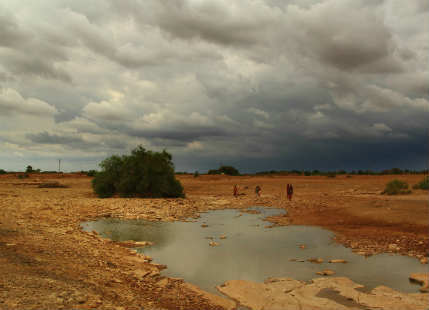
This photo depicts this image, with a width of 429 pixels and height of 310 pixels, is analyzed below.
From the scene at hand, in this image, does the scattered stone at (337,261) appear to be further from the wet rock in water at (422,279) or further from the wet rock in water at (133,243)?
the wet rock in water at (133,243)

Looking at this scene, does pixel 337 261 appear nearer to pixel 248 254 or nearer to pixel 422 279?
pixel 422 279

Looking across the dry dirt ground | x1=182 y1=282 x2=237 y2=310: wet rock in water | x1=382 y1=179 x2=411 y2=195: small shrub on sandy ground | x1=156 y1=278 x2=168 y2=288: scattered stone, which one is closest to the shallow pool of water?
x1=182 y1=282 x2=237 y2=310: wet rock in water

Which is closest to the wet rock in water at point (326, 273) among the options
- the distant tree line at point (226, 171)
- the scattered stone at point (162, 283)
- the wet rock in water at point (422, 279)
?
the wet rock in water at point (422, 279)

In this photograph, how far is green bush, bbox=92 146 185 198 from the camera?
29.1 m

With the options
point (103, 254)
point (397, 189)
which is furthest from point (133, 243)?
point (397, 189)

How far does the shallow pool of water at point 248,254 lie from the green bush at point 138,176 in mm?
12072

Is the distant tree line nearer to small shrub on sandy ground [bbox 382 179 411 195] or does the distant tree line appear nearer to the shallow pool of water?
small shrub on sandy ground [bbox 382 179 411 195]

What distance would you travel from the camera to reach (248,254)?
10.9 meters

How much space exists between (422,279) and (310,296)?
3210mm

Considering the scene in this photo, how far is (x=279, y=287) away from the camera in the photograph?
7598 millimetres

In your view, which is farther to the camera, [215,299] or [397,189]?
[397,189]

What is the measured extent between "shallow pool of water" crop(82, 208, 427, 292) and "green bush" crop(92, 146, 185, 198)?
12072mm

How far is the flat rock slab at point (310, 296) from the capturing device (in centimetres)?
651

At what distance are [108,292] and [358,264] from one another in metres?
6.87
